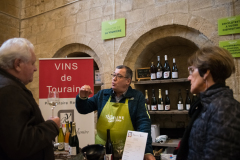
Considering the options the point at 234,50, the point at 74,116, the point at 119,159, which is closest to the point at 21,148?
the point at 119,159

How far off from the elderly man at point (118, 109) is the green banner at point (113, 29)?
1.58m

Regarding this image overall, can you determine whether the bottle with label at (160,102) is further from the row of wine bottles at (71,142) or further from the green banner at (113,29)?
the row of wine bottles at (71,142)

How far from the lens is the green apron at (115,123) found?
1.80m

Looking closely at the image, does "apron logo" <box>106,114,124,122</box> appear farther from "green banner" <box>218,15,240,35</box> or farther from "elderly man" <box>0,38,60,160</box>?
"green banner" <box>218,15,240,35</box>

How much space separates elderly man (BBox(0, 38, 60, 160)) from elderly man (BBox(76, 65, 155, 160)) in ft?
2.18

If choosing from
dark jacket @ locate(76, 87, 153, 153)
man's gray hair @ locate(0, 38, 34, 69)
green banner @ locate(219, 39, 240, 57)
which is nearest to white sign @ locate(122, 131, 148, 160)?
dark jacket @ locate(76, 87, 153, 153)

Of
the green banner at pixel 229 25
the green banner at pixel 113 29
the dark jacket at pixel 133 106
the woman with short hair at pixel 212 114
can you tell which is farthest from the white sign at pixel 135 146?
the green banner at pixel 113 29

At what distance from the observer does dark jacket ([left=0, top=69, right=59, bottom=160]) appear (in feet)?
2.92

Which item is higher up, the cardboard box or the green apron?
the green apron

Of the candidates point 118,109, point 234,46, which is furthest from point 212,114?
point 234,46

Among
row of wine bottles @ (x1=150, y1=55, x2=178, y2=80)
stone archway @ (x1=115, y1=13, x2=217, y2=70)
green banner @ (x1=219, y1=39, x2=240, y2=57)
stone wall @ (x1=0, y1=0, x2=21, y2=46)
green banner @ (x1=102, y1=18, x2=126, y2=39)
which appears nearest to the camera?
green banner @ (x1=219, y1=39, x2=240, y2=57)

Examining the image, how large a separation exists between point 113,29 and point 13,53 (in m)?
2.57

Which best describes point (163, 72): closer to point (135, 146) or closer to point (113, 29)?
point (113, 29)

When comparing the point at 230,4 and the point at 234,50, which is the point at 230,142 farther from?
the point at 230,4
